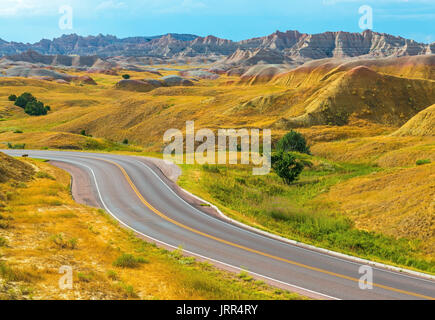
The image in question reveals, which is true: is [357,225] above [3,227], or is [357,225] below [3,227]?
below

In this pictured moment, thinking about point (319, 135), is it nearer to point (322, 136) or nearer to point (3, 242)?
point (322, 136)

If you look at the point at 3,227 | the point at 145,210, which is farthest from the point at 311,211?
the point at 3,227

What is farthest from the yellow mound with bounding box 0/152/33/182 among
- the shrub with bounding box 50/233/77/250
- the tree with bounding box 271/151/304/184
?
the tree with bounding box 271/151/304/184

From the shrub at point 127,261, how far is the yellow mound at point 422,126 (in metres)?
55.9

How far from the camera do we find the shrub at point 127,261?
14.2 metres

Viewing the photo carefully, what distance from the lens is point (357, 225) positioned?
26.0 m

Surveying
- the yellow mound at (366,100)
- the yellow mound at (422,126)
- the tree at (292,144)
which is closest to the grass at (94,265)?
the tree at (292,144)

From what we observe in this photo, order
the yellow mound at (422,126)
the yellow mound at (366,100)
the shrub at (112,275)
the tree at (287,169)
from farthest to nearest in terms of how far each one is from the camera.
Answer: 1. the yellow mound at (366,100)
2. the yellow mound at (422,126)
3. the tree at (287,169)
4. the shrub at (112,275)

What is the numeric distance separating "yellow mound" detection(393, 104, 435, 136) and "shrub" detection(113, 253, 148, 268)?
55891mm

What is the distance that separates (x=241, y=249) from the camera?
17797 mm

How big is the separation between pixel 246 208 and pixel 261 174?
1336 centimetres

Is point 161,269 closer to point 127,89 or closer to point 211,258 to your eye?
point 211,258

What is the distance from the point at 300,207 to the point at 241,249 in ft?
51.2

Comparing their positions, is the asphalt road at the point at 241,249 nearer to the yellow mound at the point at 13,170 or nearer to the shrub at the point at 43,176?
the shrub at the point at 43,176
